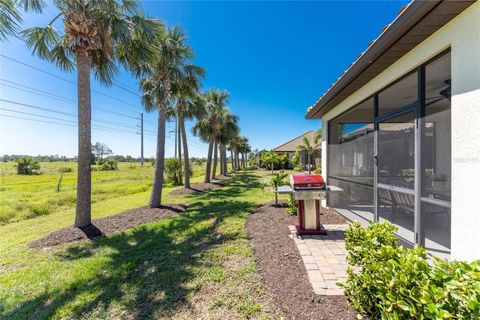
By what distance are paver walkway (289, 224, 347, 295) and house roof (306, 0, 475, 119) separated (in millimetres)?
3506

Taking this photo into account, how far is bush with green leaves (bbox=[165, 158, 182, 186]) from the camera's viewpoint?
17672mm

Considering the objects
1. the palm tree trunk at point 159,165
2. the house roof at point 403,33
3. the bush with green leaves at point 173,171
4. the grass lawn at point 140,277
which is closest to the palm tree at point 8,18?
the grass lawn at point 140,277

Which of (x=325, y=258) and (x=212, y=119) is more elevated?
(x=212, y=119)

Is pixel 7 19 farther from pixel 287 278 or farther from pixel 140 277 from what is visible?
pixel 287 278

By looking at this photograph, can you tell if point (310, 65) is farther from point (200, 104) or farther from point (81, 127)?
point (81, 127)

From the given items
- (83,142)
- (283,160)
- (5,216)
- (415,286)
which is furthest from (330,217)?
(283,160)

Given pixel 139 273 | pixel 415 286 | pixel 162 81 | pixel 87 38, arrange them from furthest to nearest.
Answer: pixel 162 81 < pixel 87 38 < pixel 139 273 < pixel 415 286

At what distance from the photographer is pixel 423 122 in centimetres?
333

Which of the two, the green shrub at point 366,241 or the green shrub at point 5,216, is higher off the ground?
the green shrub at point 366,241

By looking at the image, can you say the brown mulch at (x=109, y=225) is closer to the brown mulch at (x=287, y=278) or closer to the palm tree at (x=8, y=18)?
the brown mulch at (x=287, y=278)

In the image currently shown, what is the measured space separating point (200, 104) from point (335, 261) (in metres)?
12.5

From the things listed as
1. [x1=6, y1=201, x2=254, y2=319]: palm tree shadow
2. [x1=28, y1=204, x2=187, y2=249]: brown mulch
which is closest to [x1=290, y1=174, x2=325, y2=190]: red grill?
[x1=6, y1=201, x2=254, y2=319]: palm tree shadow

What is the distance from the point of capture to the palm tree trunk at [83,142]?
19.6 feet

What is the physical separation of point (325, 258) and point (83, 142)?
22.9ft
